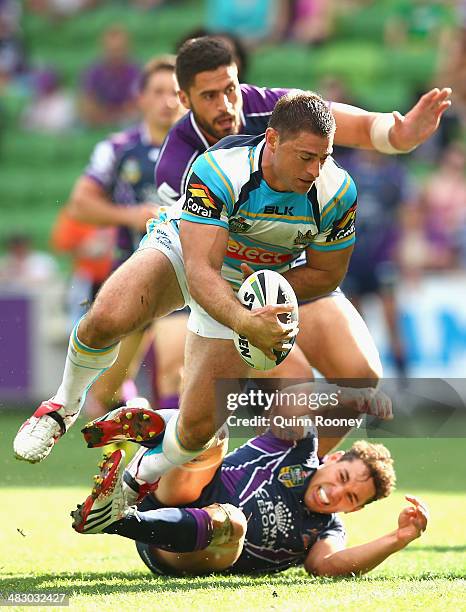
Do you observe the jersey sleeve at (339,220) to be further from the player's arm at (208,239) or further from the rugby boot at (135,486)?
the rugby boot at (135,486)

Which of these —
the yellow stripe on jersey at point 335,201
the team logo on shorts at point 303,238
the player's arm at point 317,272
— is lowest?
the player's arm at point 317,272

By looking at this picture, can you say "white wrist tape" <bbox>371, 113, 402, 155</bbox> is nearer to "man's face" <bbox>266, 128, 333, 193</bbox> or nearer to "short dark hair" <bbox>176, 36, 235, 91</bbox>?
"short dark hair" <bbox>176, 36, 235, 91</bbox>

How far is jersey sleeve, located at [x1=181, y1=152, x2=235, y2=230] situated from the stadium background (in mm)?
1580

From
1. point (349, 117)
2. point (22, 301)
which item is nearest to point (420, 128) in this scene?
point (349, 117)

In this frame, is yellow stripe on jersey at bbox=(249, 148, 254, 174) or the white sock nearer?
yellow stripe on jersey at bbox=(249, 148, 254, 174)

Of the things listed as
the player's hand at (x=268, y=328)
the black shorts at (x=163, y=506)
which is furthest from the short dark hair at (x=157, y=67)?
the player's hand at (x=268, y=328)

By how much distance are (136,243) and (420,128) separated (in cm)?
287

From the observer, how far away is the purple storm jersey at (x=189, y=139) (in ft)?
20.2

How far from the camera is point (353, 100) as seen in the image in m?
14.1

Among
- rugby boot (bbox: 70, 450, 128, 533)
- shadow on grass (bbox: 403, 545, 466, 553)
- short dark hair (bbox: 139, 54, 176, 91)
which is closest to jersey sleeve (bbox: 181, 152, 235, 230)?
rugby boot (bbox: 70, 450, 128, 533)

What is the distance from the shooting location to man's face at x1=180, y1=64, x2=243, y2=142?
6.12m

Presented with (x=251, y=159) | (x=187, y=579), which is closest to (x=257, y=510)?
(x=187, y=579)

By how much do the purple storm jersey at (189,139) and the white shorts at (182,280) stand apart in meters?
0.34

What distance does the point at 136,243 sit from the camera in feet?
27.8
